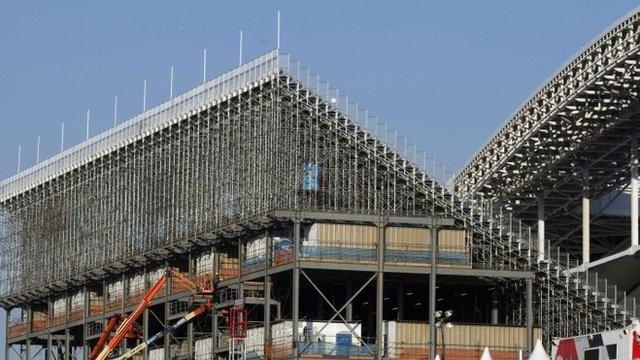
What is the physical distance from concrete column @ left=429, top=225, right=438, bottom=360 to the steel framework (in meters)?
1.61

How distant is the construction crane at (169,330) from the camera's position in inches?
5162

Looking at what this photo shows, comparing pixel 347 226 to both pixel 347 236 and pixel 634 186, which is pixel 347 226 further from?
pixel 634 186

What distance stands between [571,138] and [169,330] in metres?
31.7

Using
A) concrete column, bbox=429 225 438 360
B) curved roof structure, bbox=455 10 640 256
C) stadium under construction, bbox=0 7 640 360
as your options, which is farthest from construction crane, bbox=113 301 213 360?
curved roof structure, bbox=455 10 640 256

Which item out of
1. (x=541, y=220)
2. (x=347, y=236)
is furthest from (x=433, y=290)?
(x=541, y=220)

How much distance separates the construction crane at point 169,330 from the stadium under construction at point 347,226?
20 centimetres

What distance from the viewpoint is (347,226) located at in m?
120

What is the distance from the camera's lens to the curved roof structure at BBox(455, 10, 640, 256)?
11731 cm

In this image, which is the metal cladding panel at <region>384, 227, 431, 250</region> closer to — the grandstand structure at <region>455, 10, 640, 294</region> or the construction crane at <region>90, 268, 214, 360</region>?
the grandstand structure at <region>455, 10, 640, 294</region>

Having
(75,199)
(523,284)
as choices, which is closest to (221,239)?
(523,284)

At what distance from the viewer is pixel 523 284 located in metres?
123

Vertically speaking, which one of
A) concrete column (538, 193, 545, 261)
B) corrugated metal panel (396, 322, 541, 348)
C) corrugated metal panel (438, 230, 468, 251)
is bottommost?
corrugated metal panel (396, 322, 541, 348)

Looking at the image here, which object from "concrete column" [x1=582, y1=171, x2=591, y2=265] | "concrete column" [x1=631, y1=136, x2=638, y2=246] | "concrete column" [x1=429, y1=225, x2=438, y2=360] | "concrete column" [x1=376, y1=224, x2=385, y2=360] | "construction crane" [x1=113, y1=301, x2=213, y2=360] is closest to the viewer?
"concrete column" [x1=376, y1=224, x2=385, y2=360]

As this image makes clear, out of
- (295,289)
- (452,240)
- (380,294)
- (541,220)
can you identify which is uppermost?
(541,220)
